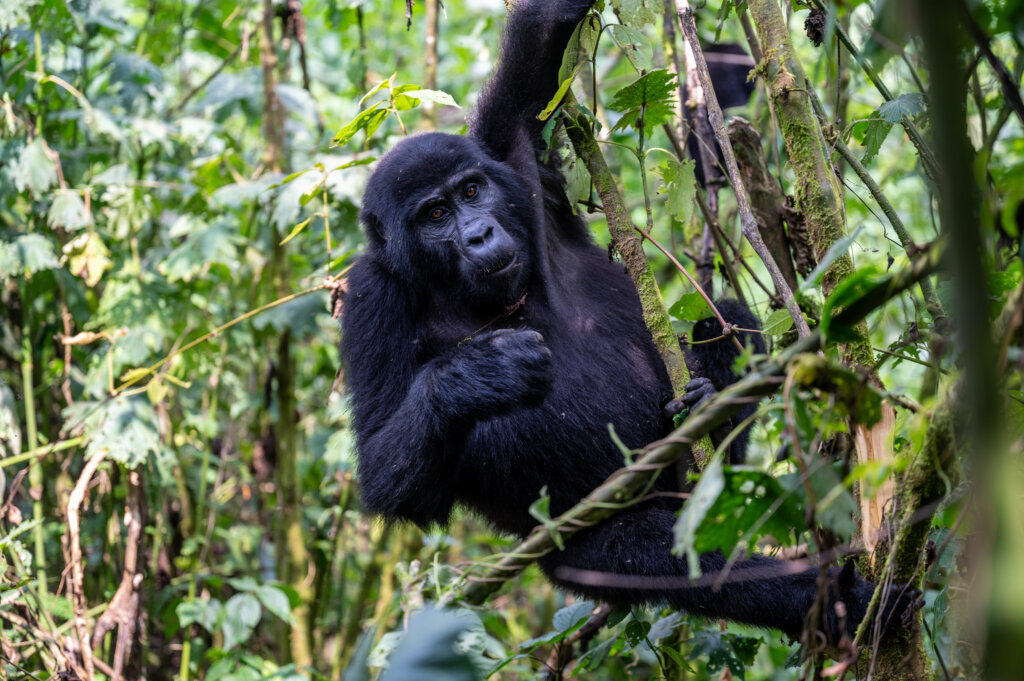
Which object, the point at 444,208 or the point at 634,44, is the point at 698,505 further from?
the point at 444,208

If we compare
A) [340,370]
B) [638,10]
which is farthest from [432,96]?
[340,370]

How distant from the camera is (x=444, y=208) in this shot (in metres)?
3.29

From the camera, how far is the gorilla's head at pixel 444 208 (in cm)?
323

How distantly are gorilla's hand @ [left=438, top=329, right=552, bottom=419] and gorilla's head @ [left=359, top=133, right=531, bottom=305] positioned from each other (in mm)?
356

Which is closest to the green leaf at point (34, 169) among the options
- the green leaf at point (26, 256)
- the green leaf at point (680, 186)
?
the green leaf at point (26, 256)

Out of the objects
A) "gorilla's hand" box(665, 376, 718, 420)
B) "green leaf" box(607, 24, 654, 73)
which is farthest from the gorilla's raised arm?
"gorilla's hand" box(665, 376, 718, 420)

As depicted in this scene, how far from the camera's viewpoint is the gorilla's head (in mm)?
3229

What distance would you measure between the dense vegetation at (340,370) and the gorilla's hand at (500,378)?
1.72ft

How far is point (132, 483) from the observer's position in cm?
436

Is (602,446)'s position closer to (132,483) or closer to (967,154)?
(967,154)

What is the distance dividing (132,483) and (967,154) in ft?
14.6

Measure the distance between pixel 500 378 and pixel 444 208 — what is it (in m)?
0.84

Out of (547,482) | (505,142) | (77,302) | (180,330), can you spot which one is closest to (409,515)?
(547,482)

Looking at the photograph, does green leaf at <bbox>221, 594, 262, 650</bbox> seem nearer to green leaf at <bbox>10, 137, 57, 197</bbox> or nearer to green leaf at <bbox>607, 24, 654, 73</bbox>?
green leaf at <bbox>10, 137, 57, 197</bbox>
